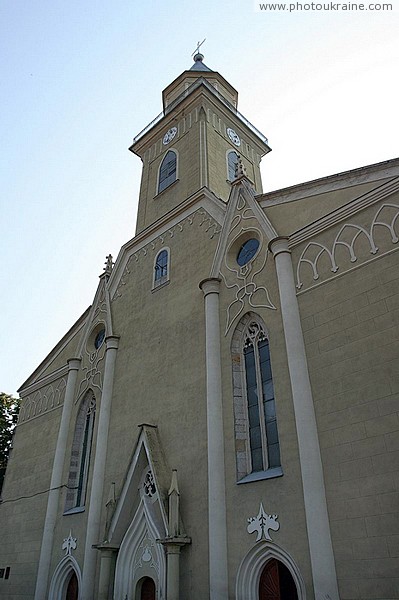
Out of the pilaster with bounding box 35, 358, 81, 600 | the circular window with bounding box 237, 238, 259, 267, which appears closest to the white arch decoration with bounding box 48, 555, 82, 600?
the pilaster with bounding box 35, 358, 81, 600

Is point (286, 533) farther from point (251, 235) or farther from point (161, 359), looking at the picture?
point (251, 235)

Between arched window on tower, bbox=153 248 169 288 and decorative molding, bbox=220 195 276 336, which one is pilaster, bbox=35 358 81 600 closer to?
arched window on tower, bbox=153 248 169 288

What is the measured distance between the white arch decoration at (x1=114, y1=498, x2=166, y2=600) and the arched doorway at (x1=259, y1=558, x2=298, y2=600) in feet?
9.53

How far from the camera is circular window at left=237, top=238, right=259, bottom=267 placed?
14.7 metres

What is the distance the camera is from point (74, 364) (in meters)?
19.8

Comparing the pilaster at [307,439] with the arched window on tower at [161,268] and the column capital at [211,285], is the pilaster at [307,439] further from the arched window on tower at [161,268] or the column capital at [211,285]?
the arched window on tower at [161,268]

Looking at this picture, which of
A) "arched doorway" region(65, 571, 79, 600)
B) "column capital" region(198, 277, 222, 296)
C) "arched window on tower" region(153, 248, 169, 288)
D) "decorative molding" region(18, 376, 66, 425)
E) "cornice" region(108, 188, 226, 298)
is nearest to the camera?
"column capital" region(198, 277, 222, 296)

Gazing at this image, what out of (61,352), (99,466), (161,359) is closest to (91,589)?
(99,466)

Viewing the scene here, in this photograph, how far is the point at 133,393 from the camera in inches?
640

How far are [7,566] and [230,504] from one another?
11.1m

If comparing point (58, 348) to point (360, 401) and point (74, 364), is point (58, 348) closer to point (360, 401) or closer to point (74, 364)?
point (74, 364)

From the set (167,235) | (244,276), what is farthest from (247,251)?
(167,235)

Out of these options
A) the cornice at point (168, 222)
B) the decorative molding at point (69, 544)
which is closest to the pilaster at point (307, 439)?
the cornice at point (168, 222)

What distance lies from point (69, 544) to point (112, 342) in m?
6.95
